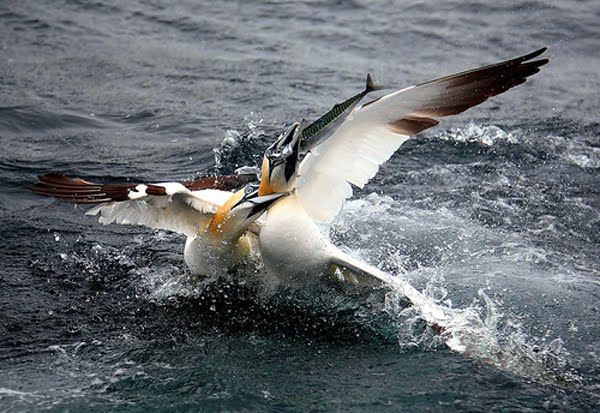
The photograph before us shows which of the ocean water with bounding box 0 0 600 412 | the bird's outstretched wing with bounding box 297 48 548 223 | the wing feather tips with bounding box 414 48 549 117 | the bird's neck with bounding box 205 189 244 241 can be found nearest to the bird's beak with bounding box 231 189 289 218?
the bird's neck with bounding box 205 189 244 241

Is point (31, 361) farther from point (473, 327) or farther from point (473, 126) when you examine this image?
point (473, 126)

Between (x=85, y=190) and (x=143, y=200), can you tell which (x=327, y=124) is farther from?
(x=85, y=190)

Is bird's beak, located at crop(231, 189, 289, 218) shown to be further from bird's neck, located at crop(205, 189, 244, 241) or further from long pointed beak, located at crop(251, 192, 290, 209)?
bird's neck, located at crop(205, 189, 244, 241)

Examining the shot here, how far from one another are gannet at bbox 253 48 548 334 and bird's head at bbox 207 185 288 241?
0.08 metres

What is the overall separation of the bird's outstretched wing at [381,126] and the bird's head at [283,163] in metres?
0.31

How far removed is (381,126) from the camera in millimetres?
5703

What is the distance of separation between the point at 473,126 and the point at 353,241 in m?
2.73

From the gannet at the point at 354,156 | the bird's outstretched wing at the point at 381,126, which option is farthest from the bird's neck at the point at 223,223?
the bird's outstretched wing at the point at 381,126

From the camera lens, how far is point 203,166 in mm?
8344

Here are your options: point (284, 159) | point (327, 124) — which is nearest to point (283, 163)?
point (284, 159)

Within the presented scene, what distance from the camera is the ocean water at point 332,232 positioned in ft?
16.3

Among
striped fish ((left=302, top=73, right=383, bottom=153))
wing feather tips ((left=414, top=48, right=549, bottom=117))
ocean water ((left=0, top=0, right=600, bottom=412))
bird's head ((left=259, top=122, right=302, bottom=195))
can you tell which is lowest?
ocean water ((left=0, top=0, right=600, bottom=412))

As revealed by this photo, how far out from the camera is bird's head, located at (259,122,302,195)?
17.8 feet

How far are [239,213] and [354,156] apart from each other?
0.89m
